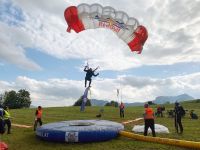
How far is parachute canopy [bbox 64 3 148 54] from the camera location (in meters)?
29.5

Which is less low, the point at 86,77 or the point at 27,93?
the point at 27,93

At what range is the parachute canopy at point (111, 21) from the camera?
2953 centimetres

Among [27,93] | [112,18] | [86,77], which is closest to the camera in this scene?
[112,18]

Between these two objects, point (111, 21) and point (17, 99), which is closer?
point (111, 21)

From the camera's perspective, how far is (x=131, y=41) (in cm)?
3012

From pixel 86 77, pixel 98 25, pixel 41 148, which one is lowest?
pixel 41 148

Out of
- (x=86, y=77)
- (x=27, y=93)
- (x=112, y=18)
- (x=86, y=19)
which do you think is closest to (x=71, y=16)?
(x=86, y=19)

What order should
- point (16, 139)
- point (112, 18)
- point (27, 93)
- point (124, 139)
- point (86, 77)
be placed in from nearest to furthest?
point (124, 139) < point (16, 139) < point (112, 18) < point (86, 77) < point (27, 93)

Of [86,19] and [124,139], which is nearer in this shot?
[124,139]

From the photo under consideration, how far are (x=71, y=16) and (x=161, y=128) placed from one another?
13783mm

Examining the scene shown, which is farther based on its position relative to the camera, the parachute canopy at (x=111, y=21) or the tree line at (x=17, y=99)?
the tree line at (x=17, y=99)

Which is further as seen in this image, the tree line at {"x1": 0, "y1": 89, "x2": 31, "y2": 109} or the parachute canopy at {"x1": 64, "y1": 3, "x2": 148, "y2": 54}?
the tree line at {"x1": 0, "y1": 89, "x2": 31, "y2": 109}

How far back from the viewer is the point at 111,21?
30031 mm

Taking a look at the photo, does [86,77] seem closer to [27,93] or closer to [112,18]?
[112,18]
